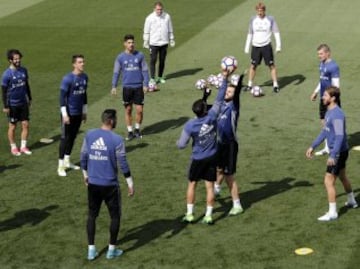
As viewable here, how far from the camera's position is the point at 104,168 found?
1122 centimetres

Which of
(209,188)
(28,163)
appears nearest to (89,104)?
(28,163)

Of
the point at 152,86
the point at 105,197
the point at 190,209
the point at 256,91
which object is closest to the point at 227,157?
the point at 190,209

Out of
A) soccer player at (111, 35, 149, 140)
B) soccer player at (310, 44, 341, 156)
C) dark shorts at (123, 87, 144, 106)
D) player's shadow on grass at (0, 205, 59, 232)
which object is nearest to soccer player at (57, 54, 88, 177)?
player's shadow on grass at (0, 205, 59, 232)

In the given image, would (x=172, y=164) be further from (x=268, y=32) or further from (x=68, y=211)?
(x=268, y=32)

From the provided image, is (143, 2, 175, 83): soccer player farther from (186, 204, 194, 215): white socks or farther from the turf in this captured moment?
(186, 204, 194, 215): white socks

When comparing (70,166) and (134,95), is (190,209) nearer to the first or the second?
(70,166)

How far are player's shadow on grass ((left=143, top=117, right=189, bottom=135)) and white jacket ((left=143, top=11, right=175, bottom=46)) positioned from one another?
377 cm

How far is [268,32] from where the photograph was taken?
20.8m

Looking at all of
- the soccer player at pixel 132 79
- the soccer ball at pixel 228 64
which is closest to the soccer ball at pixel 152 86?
the soccer player at pixel 132 79

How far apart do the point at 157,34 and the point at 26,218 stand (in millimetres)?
9832

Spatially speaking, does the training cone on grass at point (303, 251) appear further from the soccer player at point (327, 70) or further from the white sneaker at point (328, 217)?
the soccer player at point (327, 70)

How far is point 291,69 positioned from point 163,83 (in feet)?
13.1

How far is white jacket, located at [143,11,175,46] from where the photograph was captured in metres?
21.7

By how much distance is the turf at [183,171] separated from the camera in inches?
462
